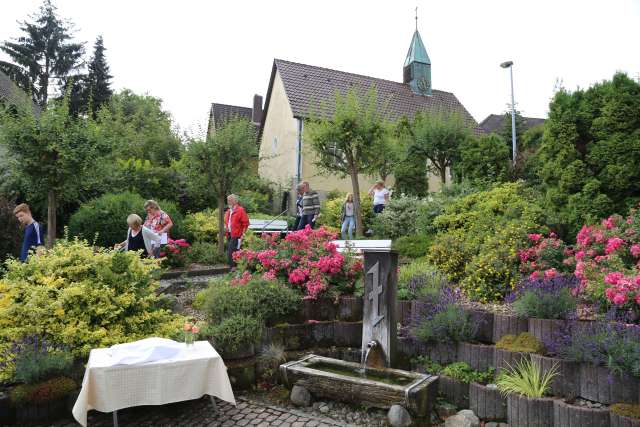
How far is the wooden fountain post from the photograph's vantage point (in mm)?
5449

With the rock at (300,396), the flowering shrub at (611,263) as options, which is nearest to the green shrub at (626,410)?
the flowering shrub at (611,263)

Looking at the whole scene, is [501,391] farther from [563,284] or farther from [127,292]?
[127,292]

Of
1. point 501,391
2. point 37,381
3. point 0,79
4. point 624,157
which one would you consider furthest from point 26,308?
point 0,79

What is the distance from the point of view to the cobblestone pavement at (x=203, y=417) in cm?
454

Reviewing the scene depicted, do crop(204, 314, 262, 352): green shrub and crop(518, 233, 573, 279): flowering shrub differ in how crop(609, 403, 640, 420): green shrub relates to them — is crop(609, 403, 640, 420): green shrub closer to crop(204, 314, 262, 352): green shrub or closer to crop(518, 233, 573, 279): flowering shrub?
crop(518, 233, 573, 279): flowering shrub

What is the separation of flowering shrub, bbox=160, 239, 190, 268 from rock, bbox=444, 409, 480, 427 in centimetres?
752

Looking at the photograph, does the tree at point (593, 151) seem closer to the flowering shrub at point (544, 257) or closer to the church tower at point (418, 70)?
the flowering shrub at point (544, 257)

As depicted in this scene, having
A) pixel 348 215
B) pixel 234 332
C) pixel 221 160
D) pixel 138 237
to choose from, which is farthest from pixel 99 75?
pixel 234 332

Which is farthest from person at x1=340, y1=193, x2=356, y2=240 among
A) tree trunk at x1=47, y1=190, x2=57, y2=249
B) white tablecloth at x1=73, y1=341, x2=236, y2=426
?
white tablecloth at x1=73, y1=341, x2=236, y2=426

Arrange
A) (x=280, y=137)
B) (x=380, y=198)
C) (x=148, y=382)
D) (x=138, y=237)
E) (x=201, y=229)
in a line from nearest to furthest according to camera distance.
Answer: (x=148, y=382)
(x=138, y=237)
(x=201, y=229)
(x=380, y=198)
(x=280, y=137)

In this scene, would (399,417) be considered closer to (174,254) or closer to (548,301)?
(548,301)

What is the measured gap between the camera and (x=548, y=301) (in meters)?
5.20

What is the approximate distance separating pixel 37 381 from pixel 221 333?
1.82m

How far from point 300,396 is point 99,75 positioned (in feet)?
110
